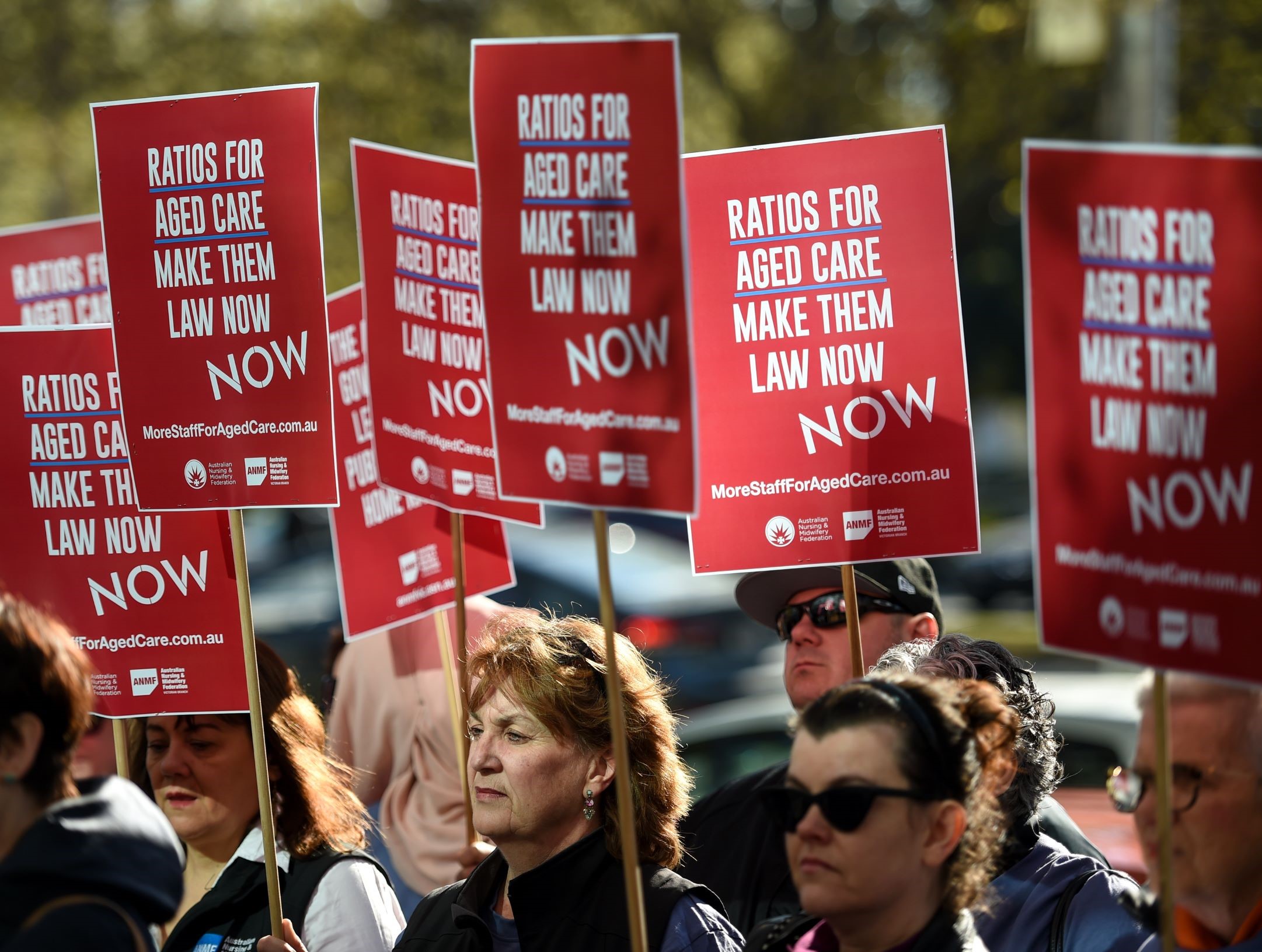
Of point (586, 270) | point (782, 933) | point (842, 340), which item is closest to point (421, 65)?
point (842, 340)

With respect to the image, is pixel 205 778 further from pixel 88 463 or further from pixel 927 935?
pixel 927 935

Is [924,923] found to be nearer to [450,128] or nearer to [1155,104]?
[1155,104]

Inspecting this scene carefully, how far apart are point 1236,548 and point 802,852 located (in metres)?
0.85

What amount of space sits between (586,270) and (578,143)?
24 cm

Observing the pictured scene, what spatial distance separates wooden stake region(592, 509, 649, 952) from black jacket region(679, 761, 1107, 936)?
0.82 metres

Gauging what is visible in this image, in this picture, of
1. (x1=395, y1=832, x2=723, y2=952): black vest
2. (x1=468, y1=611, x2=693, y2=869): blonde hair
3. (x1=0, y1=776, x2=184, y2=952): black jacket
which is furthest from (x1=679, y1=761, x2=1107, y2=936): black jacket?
(x1=0, y1=776, x2=184, y2=952): black jacket

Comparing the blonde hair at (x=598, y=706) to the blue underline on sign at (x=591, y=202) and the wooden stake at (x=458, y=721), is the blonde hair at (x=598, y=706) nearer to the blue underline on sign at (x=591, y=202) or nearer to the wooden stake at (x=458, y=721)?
the wooden stake at (x=458, y=721)

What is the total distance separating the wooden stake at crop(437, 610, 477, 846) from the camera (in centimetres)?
456

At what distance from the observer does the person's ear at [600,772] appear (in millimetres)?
3861

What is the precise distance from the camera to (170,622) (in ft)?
14.4

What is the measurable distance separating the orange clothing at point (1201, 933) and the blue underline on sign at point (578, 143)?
168 centimetres

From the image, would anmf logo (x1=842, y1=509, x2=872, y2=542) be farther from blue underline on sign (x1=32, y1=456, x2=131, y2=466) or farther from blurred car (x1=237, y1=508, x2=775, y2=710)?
blurred car (x1=237, y1=508, x2=775, y2=710)

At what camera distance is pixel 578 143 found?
11.2 feet

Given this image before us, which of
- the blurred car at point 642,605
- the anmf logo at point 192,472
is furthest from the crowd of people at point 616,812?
the blurred car at point 642,605
